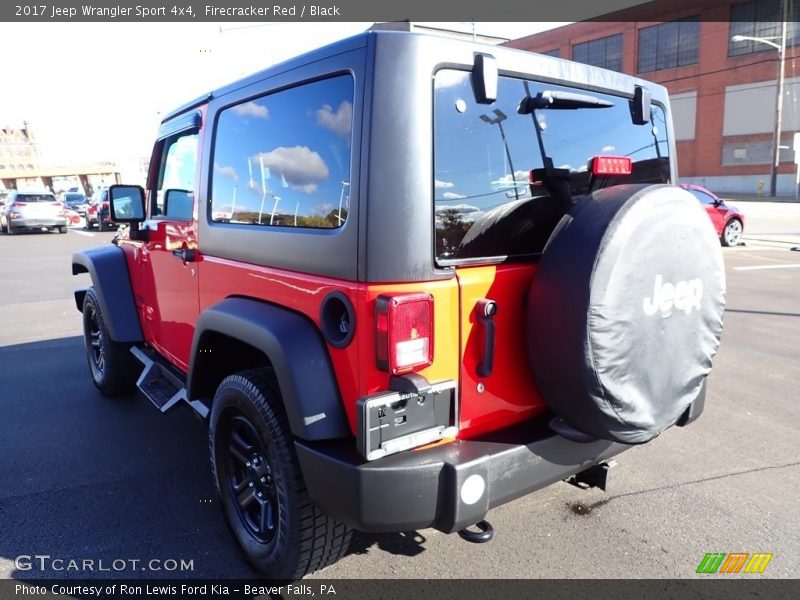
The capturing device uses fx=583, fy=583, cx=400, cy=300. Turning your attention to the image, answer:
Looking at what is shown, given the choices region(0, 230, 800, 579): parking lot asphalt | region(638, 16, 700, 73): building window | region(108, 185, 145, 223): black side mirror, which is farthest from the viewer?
region(638, 16, 700, 73): building window

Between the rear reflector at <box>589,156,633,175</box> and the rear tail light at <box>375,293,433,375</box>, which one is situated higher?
the rear reflector at <box>589,156,633,175</box>

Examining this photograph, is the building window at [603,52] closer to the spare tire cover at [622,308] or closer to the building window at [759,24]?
the building window at [759,24]

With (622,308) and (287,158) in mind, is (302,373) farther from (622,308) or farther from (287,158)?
(622,308)

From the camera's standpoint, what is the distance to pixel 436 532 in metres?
2.84

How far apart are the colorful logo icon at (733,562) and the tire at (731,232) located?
42.1ft

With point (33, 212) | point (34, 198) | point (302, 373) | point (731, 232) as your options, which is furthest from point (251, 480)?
point (34, 198)

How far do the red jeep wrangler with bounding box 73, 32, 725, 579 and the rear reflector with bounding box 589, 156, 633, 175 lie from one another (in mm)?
14

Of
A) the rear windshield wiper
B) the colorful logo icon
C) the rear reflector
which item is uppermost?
the rear windshield wiper

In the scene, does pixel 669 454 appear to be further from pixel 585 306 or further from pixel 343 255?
pixel 343 255

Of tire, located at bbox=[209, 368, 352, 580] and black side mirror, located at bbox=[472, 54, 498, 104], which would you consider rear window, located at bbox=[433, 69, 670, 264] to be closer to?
black side mirror, located at bbox=[472, 54, 498, 104]

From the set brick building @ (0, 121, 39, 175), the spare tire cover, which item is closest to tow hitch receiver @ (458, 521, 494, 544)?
the spare tire cover

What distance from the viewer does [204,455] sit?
12.0ft

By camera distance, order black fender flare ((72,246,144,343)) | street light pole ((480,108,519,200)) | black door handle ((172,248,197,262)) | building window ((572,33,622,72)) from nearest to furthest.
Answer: street light pole ((480,108,519,200)) < black door handle ((172,248,197,262)) < black fender flare ((72,246,144,343)) < building window ((572,33,622,72))

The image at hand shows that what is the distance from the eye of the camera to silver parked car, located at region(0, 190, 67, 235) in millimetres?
20906
